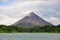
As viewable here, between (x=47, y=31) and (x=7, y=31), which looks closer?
(x=7, y=31)

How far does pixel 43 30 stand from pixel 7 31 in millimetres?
28117

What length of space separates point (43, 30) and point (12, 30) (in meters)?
23.0

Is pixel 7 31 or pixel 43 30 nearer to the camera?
pixel 7 31

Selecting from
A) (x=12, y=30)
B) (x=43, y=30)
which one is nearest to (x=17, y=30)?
(x=12, y=30)

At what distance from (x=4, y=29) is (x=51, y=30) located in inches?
1387

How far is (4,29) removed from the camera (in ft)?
592

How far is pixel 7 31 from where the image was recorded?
17888cm

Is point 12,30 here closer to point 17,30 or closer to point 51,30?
point 17,30

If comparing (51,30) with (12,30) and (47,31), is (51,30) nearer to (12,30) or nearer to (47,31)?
(47,31)

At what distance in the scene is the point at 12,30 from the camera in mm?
186375

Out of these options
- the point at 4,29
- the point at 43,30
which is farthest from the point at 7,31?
the point at 43,30

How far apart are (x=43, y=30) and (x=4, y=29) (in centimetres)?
2965

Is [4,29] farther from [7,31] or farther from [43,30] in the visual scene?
[43,30]

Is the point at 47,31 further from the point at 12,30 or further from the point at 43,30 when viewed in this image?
the point at 12,30
